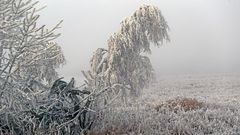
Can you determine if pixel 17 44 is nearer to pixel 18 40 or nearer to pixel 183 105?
pixel 18 40

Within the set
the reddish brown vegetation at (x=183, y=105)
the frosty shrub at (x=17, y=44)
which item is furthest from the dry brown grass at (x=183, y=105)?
the frosty shrub at (x=17, y=44)

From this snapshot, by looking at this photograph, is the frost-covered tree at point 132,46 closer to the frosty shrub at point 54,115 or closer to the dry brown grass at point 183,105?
the dry brown grass at point 183,105

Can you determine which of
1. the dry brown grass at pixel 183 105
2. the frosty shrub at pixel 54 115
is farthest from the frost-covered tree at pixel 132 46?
the frosty shrub at pixel 54 115

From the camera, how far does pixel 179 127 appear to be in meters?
9.20

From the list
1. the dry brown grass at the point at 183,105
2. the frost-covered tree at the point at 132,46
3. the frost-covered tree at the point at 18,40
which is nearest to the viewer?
the frost-covered tree at the point at 18,40

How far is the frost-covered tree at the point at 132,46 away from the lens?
17.0 metres

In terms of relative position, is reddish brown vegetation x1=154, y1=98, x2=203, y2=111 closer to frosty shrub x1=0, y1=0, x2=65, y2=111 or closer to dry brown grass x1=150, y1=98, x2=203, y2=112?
dry brown grass x1=150, y1=98, x2=203, y2=112

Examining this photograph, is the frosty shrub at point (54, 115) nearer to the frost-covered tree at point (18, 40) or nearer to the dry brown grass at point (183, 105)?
the frost-covered tree at point (18, 40)

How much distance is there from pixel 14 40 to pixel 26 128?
160 centimetres

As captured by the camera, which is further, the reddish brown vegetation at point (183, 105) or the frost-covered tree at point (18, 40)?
the reddish brown vegetation at point (183, 105)

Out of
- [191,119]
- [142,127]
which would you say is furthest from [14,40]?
[191,119]

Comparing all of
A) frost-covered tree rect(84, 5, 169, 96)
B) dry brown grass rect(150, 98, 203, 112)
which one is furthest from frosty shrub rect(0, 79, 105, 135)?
frost-covered tree rect(84, 5, 169, 96)

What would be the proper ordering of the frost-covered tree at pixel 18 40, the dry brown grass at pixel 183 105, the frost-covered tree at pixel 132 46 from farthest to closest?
the frost-covered tree at pixel 132 46
the dry brown grass at pixel 183 105
the frost-covered tree at pixel 18 40

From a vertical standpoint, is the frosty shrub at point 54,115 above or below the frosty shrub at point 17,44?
below
